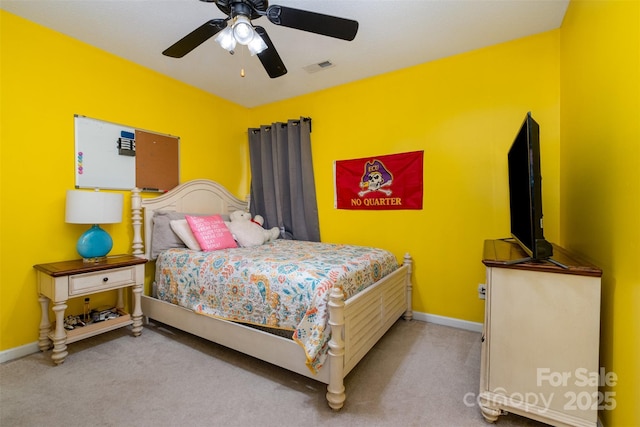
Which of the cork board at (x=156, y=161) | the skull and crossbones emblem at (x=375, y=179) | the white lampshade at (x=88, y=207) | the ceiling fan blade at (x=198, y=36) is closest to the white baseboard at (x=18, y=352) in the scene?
the white lampshade at (x=88, y=207)

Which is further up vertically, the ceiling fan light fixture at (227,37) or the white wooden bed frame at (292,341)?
the ceiling fan light fixture at (227,37)

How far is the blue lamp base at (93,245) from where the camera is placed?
86.4 inches

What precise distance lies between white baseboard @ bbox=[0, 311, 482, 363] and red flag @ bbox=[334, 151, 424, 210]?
107cm

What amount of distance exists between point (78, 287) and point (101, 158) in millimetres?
1150

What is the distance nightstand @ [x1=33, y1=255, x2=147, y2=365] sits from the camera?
1.95 meters

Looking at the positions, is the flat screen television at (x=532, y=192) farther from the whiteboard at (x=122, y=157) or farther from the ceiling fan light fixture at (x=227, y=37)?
the whiteboard at (x=122, y=157)

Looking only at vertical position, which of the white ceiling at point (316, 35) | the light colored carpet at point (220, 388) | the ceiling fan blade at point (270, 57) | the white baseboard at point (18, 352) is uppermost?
the white ceiling at point (316, 35)

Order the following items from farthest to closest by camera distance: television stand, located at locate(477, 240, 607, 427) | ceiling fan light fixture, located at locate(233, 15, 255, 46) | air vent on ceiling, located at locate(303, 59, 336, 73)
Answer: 1. air vent on ceiling, located at locate(303, 59, 336, 73)
2. ceiling fan light fixture, located at locate(233, 15, 255, 46)
3. television stand, located at locate(477, 240, 607, 427)

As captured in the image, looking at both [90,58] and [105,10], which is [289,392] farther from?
[90,58]

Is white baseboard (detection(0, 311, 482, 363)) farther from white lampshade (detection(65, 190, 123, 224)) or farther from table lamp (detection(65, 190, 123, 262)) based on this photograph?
white lampshade (detection(65, 190, 123, 224))

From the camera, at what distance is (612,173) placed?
127 centimetres

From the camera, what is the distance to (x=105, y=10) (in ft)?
6.59

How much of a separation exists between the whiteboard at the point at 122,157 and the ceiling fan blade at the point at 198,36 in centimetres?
121

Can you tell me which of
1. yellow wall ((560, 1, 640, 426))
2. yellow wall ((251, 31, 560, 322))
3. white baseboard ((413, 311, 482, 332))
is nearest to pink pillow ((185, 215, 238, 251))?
yellow wall ((251, 31, 560, 322))
